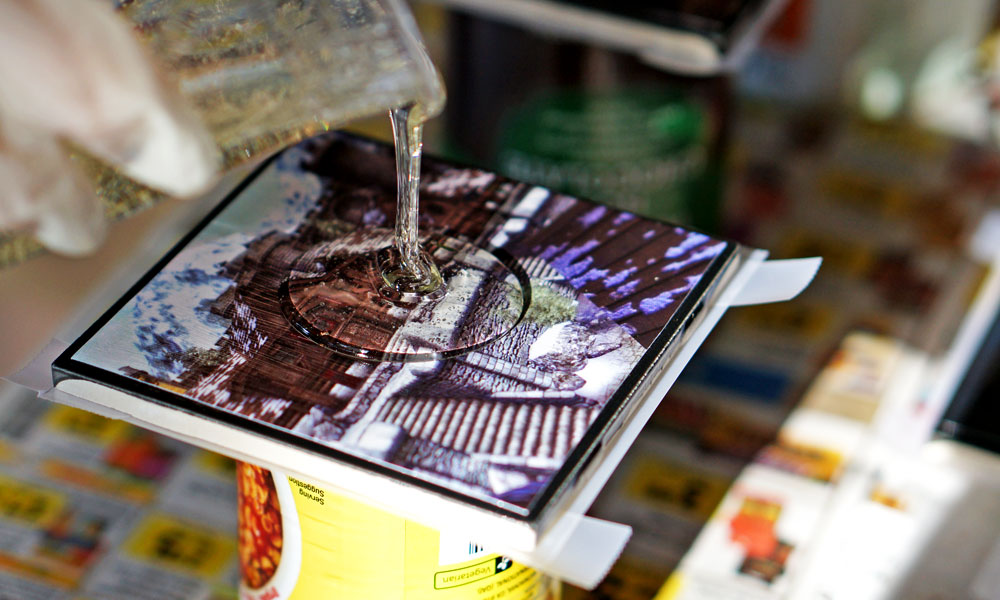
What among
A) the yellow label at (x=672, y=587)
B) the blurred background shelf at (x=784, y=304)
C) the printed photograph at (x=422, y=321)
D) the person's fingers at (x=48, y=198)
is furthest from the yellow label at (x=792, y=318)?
the person's fingers at (x=48, y=198)

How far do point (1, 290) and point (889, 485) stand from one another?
2.47 feet

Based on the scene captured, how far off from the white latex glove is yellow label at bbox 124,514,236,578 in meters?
0.38

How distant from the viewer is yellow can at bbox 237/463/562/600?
47 centimetres

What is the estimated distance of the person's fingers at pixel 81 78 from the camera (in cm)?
34

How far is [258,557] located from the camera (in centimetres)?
53

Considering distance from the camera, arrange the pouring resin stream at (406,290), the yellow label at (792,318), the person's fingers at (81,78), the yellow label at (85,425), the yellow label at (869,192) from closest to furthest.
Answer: the person's fingers at (81,78) → the pouring resin stream at (406,290) → the yellow label at (85,425) → the yellow label at (792,318) → the yellow label at (869,192)

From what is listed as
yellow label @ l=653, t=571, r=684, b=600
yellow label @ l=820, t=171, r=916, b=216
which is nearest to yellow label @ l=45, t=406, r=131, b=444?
yellow label @ l=653, t=571, r=684, b=600

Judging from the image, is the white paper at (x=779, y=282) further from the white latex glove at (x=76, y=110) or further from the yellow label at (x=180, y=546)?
the yellow label at (x=180, y=546)

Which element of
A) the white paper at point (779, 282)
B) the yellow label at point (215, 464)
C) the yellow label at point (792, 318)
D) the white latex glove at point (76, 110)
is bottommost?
the white latex glove at point (76, 110)

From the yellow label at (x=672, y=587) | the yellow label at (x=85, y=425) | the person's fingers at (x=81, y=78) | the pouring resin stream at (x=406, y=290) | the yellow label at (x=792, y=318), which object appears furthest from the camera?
the yellow label at (x=792, y=318)

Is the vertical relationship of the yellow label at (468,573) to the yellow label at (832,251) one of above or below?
below

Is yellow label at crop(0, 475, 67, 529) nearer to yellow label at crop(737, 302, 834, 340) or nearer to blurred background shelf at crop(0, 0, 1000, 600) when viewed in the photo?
blurred background shelf at crop(0, 0, 1000, 600)

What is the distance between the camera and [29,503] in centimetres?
71

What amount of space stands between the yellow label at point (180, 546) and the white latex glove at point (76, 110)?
38 centimetres
